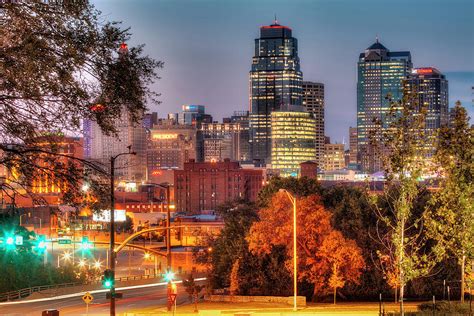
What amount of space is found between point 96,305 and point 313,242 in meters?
16.3

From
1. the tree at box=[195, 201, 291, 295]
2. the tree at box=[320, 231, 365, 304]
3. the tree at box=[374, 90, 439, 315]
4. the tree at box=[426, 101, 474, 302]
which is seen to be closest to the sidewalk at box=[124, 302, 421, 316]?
the tree at box=[320, 231, 365, 304]

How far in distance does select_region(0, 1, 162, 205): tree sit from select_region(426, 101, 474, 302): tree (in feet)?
64.3

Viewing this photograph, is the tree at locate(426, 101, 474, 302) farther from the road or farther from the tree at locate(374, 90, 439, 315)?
the road

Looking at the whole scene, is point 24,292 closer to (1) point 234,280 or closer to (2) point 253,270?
(1) point 234,280

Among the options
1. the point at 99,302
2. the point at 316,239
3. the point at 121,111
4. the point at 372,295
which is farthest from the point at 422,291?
the point at 121,111

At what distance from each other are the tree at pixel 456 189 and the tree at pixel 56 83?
19600 millimetres

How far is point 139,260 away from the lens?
135375mm

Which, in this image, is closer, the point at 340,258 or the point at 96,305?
the point at 340,258

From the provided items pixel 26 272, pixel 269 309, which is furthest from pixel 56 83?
pixel 26 272

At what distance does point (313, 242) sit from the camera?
177 ft

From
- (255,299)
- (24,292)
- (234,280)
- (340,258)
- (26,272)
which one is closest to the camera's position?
(340,258)

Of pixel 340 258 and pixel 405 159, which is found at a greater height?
pixel 405 159

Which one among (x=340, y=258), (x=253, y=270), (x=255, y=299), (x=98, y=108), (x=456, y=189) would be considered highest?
(x=98, y=108)

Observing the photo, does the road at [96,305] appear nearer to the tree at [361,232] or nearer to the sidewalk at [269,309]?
the sidewalk at [269,309]
